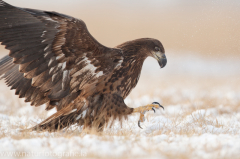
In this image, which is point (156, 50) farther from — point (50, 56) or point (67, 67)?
point (50, 56)

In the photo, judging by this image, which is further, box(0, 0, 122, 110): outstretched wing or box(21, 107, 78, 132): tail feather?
box(21, 107, 78, 132): tail feather

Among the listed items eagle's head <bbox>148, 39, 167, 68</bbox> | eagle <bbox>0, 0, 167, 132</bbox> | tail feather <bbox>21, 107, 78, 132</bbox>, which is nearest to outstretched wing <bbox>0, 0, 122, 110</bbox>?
eagle <bbox>0, 0, 167, 132</bbox>

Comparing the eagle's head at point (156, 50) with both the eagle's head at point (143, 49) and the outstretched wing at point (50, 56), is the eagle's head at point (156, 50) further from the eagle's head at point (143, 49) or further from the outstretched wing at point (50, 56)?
the outstretched wing at point (50, 56)

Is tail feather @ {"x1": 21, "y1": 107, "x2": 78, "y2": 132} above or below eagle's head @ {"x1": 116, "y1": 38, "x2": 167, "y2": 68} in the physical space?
below

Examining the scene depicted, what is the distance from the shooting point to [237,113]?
6.70 m

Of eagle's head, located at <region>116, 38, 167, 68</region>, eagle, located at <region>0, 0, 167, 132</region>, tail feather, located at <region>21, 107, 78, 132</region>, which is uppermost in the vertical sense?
eagle's head, located at <region>116, 38, 167, 68</region>

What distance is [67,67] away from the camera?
4.44 metres

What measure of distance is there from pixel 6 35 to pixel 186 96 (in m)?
6.35

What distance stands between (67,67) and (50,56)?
29 centimetres

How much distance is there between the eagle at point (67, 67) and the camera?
414cm

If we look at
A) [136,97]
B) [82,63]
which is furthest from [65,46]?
[136,97]

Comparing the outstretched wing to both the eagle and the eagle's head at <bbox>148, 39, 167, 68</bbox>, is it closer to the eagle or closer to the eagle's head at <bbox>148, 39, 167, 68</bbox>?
the eagle

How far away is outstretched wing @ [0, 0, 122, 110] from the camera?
4.11m

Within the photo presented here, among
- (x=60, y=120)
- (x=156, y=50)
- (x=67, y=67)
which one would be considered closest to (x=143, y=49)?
(x=156, y=50)
